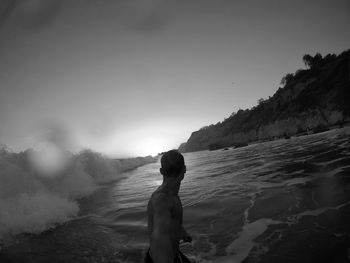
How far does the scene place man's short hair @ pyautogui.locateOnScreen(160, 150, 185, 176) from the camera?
2.63 meters

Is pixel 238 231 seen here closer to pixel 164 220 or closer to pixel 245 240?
pixel 245 240

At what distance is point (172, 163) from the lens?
265cm

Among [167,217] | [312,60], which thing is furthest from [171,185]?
[312,60]

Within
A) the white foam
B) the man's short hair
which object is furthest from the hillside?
the man's short hair

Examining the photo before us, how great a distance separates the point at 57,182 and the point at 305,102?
88596mm

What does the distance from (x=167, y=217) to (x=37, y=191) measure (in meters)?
13.1

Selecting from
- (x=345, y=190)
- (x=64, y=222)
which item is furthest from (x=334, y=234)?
(x=64, y=222)

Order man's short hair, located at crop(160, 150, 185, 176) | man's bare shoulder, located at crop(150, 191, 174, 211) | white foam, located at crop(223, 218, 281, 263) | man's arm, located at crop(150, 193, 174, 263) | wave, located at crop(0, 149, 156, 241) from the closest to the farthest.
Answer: man's arm, located at crop(150, 193, 174, 263) → man's bare shoulder, located at crop(150, 191, 174, 211) → man's short hair, located at crop(160, 150, 185, 176) → white foam, located at crop(223, 218, 281, 263) → wave, located at crop(0, 149, 156, 241)

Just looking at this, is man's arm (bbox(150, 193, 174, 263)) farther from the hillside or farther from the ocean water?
the hillside

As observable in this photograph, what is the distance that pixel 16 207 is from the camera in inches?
369

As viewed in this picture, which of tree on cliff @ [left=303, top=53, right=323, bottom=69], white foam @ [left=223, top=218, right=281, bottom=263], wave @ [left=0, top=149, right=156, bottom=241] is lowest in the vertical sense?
white foam @ [left=223, top=218, right=281, bottom=263]

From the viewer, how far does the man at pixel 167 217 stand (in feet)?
6.55

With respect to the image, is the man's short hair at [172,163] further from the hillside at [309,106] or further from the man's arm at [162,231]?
the hillside at [309,106]

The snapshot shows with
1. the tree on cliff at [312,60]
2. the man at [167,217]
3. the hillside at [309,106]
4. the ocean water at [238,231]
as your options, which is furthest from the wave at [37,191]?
the tree on cliff at [312,60]
